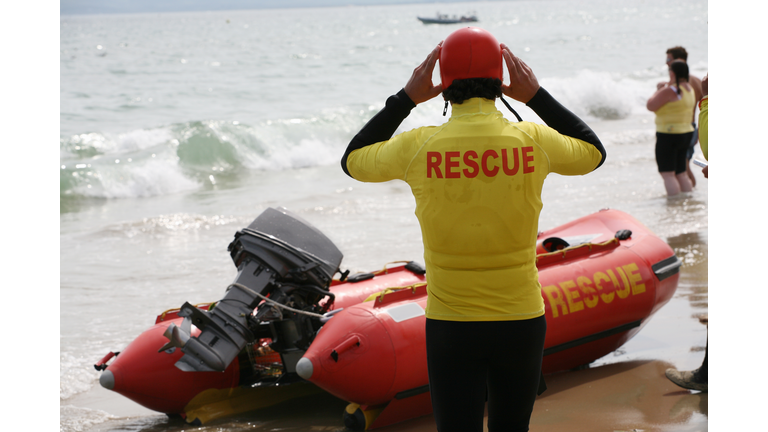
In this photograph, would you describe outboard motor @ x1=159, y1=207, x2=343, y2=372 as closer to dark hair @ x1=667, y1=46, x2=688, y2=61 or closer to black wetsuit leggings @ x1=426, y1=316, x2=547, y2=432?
black wetsuit leggings @ x1=426, y1=316, x2=547, y2=432

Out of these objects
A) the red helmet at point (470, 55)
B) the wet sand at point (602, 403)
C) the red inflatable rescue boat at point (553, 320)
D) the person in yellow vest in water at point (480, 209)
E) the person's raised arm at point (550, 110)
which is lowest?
the wet sand at point (602, 403)

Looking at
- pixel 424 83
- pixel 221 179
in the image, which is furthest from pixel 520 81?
pixel 221 179

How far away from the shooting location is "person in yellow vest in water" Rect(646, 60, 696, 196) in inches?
274

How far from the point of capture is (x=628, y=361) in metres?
3.90

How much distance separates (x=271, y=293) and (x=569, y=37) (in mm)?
43382

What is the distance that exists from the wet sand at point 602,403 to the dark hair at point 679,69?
3.30m

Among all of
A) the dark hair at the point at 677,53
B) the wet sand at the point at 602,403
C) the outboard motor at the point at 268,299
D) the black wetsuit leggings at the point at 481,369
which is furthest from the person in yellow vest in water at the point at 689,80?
the black wetsuit leggings at the point at 481,369

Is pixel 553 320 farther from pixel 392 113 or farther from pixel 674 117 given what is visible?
pixel 674 117

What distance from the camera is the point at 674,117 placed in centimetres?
710

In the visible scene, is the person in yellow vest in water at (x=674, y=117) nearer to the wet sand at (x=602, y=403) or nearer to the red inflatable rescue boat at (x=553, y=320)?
the red inflatable rescue boat at (x=553, y=320)

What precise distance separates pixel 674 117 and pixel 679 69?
49 cm

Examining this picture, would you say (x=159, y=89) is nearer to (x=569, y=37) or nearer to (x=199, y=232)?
(x=199, y=232)

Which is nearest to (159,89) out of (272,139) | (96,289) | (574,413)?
(272,139)

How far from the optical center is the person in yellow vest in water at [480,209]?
70.1 inches
